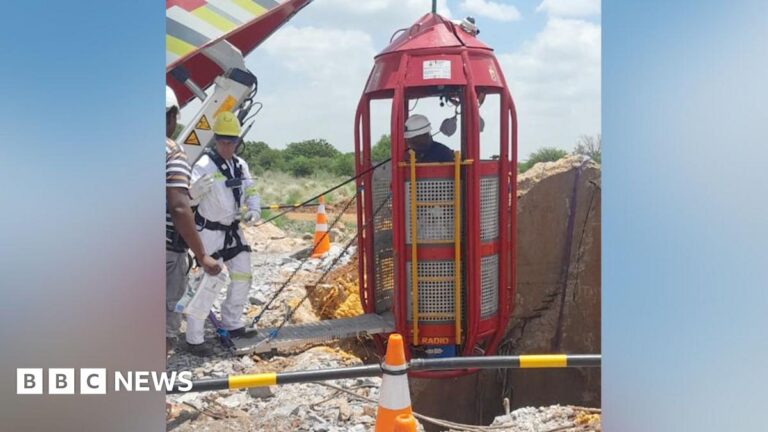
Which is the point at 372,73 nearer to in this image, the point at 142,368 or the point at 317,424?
the point at 317,424

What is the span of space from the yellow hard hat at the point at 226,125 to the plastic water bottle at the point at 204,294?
3.67 ft

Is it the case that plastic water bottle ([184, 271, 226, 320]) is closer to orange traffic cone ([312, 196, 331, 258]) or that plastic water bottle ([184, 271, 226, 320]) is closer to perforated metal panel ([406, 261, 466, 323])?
perforated metal panel ([406, 261, 466, 323])

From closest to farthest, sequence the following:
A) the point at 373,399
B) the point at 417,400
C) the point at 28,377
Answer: the point at 28,377, the point at 373,399, the point at 417,400

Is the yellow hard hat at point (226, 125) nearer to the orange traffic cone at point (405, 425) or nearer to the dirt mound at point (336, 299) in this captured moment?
the dirt mound at point (336, 299)

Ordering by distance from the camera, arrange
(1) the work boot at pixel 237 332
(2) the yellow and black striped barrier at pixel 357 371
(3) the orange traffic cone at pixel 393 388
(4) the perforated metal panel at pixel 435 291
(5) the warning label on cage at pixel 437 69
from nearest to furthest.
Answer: (3) the orange traffic cone at pixel 393 388
(2) the yellow and black striped barrier at pixel 357 371
(5) the warning label on cage at pixel 437 69
(4) the perforated metal panel at pixel 435 291
(1) the work boot at pixel 237 332

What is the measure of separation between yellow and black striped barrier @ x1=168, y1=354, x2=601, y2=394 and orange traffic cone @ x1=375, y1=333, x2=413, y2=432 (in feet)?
0.72

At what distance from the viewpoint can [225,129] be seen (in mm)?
4836

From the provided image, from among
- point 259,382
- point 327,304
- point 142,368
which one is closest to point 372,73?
point 327,304

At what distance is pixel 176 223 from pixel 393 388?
1.39 m

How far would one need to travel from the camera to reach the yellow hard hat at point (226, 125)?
484 cm

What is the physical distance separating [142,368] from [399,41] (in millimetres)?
3531

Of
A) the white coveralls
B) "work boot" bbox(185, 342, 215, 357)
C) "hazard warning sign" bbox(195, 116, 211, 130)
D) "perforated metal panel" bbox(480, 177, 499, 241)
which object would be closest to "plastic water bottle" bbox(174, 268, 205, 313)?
the white coveralls

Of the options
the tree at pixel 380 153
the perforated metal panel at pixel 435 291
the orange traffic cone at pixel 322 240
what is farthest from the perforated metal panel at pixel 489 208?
the orange traffic cone at pixel 322 240

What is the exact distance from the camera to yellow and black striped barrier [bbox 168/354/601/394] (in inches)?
125
